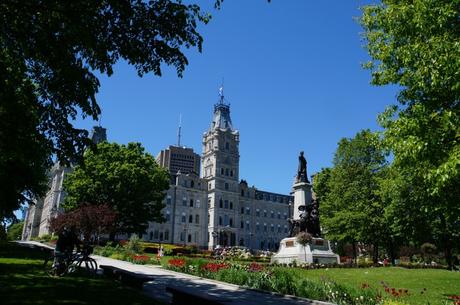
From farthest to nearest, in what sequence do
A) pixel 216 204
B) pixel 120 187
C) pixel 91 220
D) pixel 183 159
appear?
pixel 183 159 < pixel 216 204 < pixel 120 187 < pixel 91 220

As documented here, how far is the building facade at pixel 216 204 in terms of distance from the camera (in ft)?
304

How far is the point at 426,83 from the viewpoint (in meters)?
14.1

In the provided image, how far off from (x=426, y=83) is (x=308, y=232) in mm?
17476

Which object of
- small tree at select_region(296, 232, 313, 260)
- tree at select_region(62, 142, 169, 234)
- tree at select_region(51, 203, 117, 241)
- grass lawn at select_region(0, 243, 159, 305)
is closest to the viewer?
grass lawn at select_region(0, 243, 159, 305)

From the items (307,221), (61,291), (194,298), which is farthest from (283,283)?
(307,221)

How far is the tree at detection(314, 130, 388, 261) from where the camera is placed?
128 feet

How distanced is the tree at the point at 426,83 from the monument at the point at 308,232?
38.1 feet

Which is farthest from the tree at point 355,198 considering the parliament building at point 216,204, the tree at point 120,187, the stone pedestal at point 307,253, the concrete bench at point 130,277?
the parliament building at point 216,204

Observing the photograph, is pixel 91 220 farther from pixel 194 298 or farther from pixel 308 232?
pixel 194 298

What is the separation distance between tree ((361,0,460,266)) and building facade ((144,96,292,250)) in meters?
74.6

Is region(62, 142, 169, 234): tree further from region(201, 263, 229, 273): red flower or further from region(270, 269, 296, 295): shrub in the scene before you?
region(270, 269, 296, 295): shrub

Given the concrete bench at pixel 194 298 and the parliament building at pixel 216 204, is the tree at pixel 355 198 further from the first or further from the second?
the parliament building at pixel 216 204

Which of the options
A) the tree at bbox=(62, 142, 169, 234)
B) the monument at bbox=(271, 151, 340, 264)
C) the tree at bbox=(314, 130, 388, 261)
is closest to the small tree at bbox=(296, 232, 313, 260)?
the monument at bbox=(271, 151, 340, 264)

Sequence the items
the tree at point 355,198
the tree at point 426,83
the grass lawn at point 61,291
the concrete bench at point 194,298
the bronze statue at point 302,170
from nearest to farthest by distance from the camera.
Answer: the concrete bench at point 194,298
the grass lawn at point 61,291
the tree at point 426,83
the bronze statue at point 302,170
the tree at point 355,198
